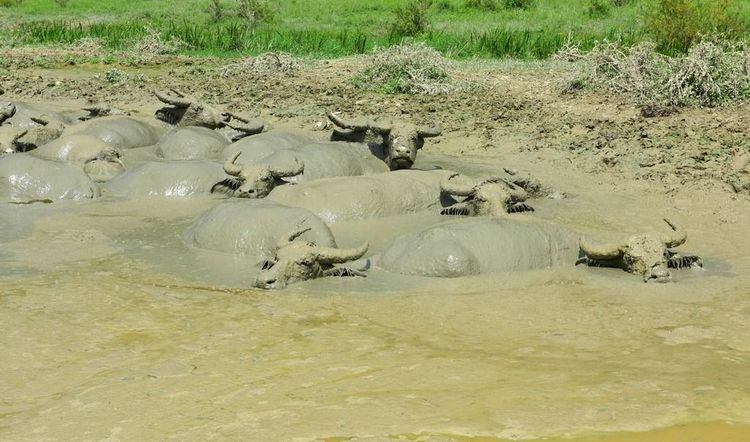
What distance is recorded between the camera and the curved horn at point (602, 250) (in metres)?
7.09

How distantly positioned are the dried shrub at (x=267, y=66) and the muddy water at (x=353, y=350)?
8.26m

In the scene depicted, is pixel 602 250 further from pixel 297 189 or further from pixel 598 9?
pixel 598 9

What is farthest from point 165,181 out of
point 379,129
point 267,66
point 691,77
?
point 267,66

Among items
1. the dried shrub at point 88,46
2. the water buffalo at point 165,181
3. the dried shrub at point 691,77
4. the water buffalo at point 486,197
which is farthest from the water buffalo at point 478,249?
the dried shrub at point 88,46

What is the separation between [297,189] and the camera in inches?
343

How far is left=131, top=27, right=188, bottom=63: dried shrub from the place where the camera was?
18.3m

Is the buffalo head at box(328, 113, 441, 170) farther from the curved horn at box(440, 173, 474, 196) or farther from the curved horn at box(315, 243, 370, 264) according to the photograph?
the curved horn at box(315, 243, 370, 264)

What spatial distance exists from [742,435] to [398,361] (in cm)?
168

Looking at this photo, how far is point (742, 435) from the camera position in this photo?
4344 mm

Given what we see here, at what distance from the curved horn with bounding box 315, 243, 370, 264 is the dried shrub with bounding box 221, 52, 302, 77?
369 inches

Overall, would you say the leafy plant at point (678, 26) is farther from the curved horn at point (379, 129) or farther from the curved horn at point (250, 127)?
the curved horn at point (250, 127)

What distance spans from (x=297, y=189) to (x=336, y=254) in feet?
6.31

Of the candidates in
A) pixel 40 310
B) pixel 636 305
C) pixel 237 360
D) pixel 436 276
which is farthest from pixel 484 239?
pixel 40 310

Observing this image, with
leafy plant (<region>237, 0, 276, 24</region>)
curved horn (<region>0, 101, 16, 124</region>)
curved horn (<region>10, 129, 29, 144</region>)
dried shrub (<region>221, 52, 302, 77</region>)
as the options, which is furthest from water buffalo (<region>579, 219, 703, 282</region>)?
leafy plant (<region>237, 0, 276, 24</region>)
